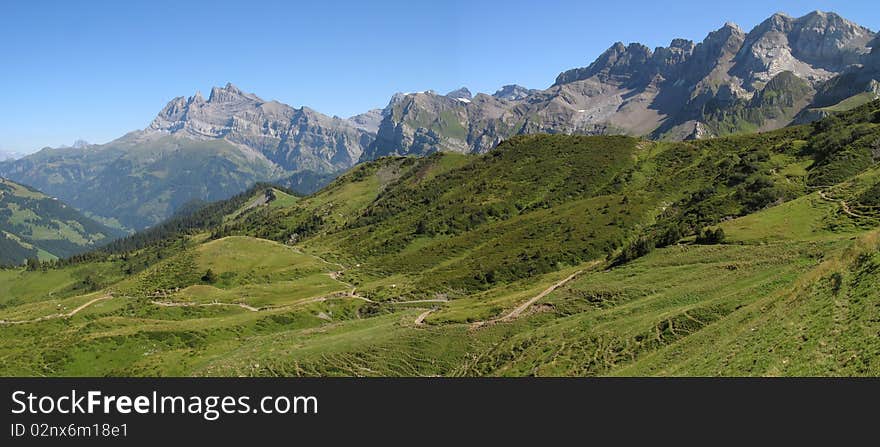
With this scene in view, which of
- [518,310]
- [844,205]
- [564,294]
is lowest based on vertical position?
[518,310]

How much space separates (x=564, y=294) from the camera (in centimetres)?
5947

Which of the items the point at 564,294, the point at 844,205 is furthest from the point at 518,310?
the point at 844,205

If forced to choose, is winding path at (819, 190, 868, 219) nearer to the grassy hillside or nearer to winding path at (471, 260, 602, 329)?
the grassy hillside

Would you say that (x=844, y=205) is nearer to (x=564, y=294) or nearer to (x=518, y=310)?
(x=564, y=294)

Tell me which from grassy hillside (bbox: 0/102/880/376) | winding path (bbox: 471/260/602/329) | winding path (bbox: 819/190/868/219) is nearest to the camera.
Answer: grassy hillside (bbox: 0/102/880/376)

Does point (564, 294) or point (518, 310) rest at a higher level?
point (564, 294)

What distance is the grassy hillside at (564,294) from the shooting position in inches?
1298

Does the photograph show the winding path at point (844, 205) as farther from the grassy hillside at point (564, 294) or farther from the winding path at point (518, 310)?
the winding path at point (518, 310)

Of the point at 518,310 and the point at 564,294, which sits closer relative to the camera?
the point at 518,310

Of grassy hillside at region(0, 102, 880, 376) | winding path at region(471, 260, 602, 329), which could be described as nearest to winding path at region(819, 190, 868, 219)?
grassy hillside at region(0, 102, 880, 376)

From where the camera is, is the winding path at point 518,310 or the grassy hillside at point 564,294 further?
the winding path at point 518,310

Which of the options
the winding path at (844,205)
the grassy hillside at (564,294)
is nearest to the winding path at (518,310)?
the grassy hillside at (564,294)

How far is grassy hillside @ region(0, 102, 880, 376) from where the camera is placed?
108 ft

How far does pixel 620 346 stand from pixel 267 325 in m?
56.3
